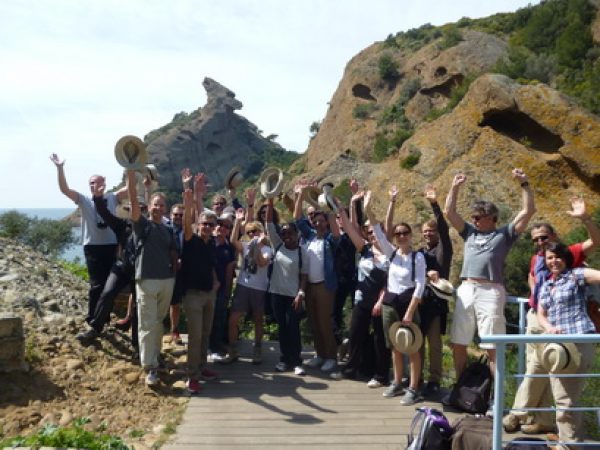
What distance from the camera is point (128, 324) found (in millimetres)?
7645

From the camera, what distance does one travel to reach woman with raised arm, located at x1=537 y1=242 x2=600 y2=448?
14.5 feet

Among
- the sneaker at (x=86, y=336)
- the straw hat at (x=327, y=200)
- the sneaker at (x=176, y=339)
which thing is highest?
the straw hat at (x=327, y=200)

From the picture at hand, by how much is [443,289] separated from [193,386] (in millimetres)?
2990

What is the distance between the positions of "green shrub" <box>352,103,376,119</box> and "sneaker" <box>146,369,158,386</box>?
52.2 m

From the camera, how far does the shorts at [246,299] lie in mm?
7375

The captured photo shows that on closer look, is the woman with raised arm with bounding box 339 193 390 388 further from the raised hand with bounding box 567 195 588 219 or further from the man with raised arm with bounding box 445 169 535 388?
the raised hand with bounding box 567 195 588 219

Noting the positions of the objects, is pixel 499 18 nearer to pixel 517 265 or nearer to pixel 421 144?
pixel 421 144

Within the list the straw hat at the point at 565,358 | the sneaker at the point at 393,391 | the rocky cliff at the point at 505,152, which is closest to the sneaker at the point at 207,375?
the sneaker at the point at 393,391

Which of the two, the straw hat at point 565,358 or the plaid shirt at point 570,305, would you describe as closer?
the straw hat at point 565,358

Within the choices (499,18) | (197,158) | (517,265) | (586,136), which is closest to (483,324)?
(517,265)

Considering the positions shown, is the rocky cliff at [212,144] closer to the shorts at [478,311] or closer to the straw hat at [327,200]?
the straw hat at [327,200]

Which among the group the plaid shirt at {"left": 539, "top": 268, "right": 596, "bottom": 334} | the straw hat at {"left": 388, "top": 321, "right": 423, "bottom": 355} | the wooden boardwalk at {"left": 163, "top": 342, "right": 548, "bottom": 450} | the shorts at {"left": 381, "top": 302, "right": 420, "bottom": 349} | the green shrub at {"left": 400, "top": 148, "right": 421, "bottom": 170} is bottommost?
the wooden boardwalk at {"left": 163, "top": 342, "right": 548, "bottom": 450}

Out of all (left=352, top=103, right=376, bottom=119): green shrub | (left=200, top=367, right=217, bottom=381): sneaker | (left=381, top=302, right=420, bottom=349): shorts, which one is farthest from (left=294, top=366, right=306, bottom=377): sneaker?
(left=352, top=103, right=376, bottom=119): green shrub

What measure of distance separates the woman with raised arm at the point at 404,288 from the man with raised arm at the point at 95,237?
11.0 feet
